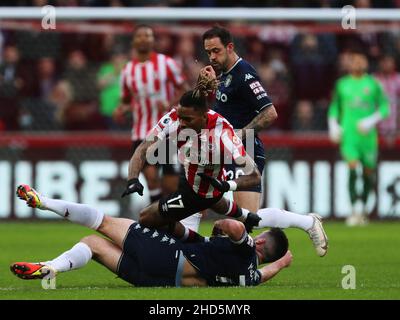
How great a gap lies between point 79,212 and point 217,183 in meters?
1.03

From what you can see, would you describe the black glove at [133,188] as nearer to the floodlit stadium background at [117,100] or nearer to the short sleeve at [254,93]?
the short sleeve at [254,93]

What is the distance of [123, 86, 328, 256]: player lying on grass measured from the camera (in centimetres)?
792

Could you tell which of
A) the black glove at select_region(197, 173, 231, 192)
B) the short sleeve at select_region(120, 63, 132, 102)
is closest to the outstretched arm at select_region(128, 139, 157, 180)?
the black glove at select_region(197, 173, 231, 192)

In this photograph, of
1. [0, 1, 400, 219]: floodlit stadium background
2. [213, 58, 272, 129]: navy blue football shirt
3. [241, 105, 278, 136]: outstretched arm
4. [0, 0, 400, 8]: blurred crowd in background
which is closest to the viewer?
[241, 105, 278, 136]: outstretched arm

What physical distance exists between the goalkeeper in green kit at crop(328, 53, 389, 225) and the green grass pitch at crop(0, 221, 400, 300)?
644 mm

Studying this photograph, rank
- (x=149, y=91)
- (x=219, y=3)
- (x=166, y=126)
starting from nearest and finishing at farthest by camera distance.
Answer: (x=166, y=126) < (x=149, y=91) < (x=219, y=3)

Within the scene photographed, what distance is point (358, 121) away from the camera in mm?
15953

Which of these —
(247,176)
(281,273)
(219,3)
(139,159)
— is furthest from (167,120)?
(219,3)

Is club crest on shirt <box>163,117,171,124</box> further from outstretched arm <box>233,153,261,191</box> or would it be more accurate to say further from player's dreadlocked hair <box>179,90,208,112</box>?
outstretched arm <box>233,153,261,191</box>

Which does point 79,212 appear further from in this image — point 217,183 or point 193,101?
point 193,101

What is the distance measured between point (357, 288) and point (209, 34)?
2800 mm

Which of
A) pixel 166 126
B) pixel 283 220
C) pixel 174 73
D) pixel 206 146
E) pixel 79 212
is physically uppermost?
pixel 174 73
